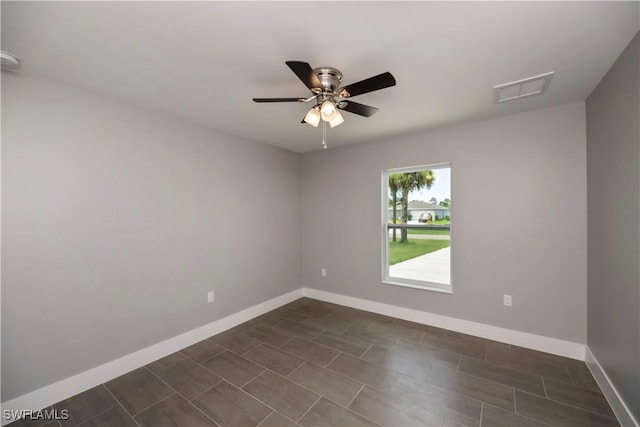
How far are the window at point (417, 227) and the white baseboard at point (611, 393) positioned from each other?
123 cm

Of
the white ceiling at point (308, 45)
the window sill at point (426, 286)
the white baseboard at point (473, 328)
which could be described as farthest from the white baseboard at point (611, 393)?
the white ceiling at point (308, 45)

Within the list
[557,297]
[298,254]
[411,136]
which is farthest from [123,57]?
[557,297]

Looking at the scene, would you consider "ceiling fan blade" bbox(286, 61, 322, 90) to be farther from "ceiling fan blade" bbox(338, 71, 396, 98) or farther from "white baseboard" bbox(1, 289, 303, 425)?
"white baseboard" bbox(1, 289, 303, 425)

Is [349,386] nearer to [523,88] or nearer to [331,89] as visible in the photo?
[331,89]

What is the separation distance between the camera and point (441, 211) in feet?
10.8

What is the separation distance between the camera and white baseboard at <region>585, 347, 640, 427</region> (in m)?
1.63

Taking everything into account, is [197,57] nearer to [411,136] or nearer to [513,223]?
[411,136]

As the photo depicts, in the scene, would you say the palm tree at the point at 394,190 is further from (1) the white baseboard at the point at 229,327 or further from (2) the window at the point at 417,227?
(1) the white baseboard at the point at 229,327

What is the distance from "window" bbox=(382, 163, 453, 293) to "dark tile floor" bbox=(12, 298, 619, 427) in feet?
2.53

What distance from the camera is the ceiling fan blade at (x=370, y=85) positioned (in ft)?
5.19

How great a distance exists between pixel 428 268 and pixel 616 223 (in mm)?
1892

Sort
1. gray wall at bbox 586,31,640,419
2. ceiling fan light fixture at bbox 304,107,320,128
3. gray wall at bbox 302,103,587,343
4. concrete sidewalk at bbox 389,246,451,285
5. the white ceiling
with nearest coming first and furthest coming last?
1. the white ceiling
2. gray wall at bbox 586,31,640,419
3. ceiling fan light fixture at bbox 304,107,320,128
4. gray wall at bbox 302,103,587,343
5. concrete sidewalk at bbox 389,246,451,285

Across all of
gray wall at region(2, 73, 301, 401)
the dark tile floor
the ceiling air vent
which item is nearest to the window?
the dark tile floor

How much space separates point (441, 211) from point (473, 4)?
2.36 metres
